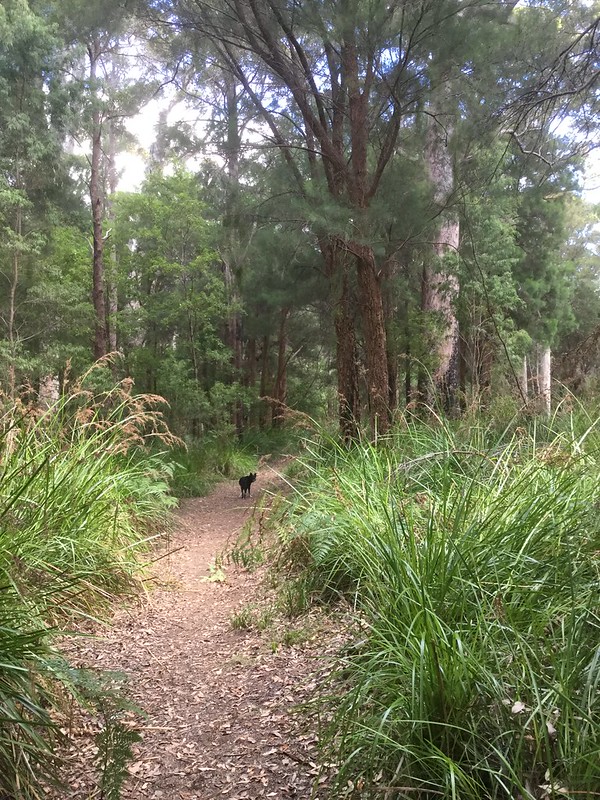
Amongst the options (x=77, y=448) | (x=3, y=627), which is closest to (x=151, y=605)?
(x=77, y=448)

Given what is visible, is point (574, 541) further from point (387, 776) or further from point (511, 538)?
point (387, 776)

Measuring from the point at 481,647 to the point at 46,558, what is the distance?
258cm

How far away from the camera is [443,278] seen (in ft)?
36.0

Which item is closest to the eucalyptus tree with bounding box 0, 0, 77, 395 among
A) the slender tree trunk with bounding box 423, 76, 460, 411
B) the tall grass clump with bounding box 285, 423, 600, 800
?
the slender tree trunk with bounding box 423, 76, 460, 411

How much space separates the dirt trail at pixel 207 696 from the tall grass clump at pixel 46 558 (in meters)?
0.24

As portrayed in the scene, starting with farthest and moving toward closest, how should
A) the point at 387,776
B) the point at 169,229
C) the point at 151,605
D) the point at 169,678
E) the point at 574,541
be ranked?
the point at 169,229 → the point at 151,605 → the point at 169,678 → the point at 574,541 → the point at 387,776

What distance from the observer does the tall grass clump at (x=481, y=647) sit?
5.24 feet

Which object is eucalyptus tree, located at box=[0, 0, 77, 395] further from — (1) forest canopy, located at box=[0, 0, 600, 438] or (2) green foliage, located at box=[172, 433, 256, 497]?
(2) green foliage, located at box=[172, 433, 256, 497]

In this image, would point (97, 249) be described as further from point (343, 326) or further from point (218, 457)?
point (343, 326)

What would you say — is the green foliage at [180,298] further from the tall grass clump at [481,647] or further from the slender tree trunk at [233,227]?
the tall grass clump at [481,647]

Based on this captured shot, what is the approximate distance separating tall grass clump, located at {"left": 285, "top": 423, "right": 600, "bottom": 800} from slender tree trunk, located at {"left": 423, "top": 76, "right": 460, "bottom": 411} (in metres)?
6.13

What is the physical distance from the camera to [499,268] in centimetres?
1068

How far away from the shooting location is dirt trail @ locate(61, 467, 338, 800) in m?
2.16

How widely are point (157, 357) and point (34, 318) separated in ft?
12.8
